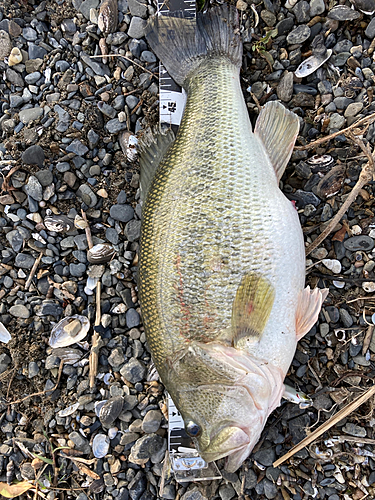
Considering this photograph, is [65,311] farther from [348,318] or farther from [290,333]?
[348,318]

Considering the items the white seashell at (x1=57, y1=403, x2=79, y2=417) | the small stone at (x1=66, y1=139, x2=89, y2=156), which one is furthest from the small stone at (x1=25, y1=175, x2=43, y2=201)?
the white seashell at (x1=57, y1=403, x2=79, y2=417)

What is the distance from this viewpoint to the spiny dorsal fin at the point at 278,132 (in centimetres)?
227

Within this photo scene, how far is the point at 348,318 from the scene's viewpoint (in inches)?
99.0

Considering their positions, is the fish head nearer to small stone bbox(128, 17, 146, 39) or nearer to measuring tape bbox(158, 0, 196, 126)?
measuring tape bbox(158, 0, 196, 126)

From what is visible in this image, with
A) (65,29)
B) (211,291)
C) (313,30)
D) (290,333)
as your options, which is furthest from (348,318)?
(65,29)

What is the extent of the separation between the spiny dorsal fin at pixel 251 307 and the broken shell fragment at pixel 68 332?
4.37 feet

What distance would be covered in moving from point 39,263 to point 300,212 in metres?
2.09

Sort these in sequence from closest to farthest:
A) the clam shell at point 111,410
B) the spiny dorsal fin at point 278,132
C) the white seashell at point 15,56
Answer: the spiny dorsal fin at point 278,132, the clam shell at point 111,410, the white seashell at point 15,56

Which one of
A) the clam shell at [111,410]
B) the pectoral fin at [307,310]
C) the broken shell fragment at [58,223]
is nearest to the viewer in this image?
the pectoral fin at [307,310]

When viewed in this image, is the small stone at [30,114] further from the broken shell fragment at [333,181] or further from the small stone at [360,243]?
the small stone at [360,243]

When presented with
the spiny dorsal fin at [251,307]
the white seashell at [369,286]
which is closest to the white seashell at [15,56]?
the spiny dorsal fin at [251,307]

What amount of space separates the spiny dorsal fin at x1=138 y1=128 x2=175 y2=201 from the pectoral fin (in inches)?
48.3

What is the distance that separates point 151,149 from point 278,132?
0.86m

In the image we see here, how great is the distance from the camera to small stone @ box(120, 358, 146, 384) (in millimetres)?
2664
